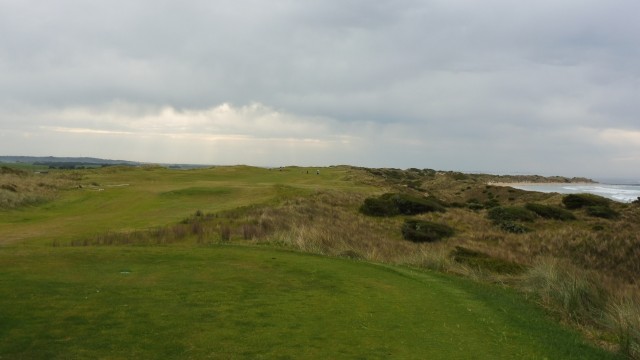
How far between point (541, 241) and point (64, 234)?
2340 cm

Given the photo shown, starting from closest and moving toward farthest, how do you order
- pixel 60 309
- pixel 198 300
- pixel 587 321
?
pixel 60 309
pixel 198 300
pixel 587 321

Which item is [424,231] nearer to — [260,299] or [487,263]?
[487,263]

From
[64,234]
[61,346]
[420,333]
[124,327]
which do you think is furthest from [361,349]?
[64,234]

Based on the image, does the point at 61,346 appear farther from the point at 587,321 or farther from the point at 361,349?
the point at 587,321

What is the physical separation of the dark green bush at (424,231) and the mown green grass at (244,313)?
49.0 ft

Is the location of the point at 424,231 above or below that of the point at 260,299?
below

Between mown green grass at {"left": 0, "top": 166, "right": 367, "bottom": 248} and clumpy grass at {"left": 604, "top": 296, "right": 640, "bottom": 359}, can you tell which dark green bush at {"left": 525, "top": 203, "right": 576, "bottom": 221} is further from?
clumpy grass at {"left": 604, "top": 296, "right": 640, "bottom": 359}

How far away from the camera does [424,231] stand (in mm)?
29469

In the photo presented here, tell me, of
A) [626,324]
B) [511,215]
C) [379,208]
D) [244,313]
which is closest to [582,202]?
[511,215]

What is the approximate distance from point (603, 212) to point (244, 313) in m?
39.6

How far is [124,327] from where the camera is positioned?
7.27 m

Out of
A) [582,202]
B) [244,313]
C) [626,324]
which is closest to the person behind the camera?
[244,313]

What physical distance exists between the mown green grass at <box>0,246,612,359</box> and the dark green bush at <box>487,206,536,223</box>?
2592 cm

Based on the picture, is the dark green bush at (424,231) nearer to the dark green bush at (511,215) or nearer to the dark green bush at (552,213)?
the dark green bush at (511,215)
